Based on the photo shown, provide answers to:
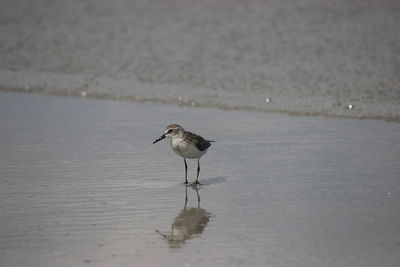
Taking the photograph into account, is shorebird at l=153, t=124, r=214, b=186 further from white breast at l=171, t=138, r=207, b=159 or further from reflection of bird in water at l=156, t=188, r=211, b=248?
reflection of bird in water at l=156, t=188, r=211, b=248

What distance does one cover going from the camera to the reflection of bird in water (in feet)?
20.7

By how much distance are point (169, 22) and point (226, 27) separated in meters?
1.53

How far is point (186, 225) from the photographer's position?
6.73 metres

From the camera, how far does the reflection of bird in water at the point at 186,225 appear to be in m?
6.31

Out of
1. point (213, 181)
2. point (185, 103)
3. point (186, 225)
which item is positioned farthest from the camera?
point (185, 103)

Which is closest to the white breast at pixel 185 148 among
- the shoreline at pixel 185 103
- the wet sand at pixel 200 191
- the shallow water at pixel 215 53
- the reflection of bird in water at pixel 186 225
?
the wet sand at pixel 200 191

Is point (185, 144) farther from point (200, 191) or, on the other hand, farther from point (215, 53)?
point (215, 53)

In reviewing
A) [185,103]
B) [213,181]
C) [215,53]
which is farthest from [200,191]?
[215,53]

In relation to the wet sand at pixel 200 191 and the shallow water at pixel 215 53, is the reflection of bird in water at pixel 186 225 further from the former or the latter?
the shallow water at pixel 215 53

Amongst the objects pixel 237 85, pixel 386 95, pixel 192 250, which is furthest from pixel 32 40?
pixel 192 250

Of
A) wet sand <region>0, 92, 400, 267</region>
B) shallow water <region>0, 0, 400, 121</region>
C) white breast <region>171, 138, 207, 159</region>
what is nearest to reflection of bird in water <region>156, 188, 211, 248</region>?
wet sand <region>0, 92, 400, 267</region>

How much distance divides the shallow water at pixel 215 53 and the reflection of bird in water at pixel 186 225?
493cm

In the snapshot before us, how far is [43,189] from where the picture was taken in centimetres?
778

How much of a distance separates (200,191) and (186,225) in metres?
1.21
